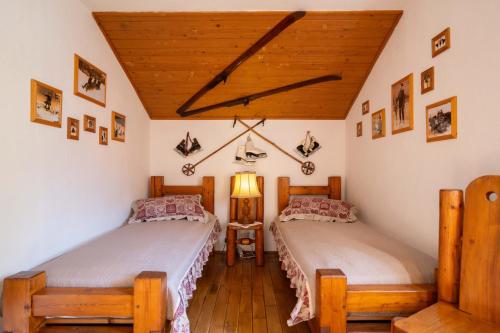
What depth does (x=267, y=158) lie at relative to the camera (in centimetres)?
342

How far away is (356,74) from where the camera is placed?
278cm

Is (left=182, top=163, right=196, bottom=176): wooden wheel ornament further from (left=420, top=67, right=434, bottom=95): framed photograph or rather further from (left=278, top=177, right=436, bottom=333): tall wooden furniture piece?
(left=420, top=67, right=434, bottom=95): framed photograph

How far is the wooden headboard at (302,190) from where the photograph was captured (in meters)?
3.32

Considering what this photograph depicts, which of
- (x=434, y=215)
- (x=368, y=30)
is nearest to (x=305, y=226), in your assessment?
(x=434, y=215)

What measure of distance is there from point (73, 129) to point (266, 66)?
5.85 feet

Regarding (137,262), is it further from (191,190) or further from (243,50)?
(243,50)

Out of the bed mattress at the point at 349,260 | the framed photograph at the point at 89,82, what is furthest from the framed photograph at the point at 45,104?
the bed mattress at the point at 349,260

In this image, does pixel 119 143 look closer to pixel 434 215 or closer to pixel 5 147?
pixel 5 147

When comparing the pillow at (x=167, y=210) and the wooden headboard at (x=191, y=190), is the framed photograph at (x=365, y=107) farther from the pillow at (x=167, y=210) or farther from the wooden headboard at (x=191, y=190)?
the pillow at (x=167, y=210)

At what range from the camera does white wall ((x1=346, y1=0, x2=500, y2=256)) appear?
54.7 inches

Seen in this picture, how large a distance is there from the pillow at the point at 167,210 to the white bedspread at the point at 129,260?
1.34 ft

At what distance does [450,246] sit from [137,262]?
1.62 metres

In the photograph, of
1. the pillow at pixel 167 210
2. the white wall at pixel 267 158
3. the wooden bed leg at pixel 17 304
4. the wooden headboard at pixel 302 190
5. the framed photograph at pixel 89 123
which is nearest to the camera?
the wooden bed leg at pixel 17 304

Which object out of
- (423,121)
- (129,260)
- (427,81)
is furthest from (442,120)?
(129,260)
